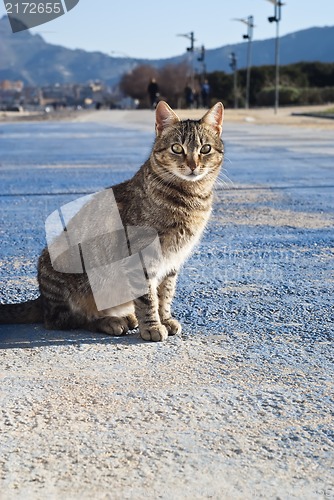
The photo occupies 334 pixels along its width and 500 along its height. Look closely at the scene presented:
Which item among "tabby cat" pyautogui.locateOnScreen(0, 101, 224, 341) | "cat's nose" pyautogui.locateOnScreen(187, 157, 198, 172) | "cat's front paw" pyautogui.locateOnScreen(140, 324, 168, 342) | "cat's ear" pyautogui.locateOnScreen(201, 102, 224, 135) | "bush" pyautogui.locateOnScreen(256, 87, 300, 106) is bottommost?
"bush" pyautogui.locateOnScreen(256, 87, 300, 106)

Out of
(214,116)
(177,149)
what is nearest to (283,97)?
(214,116)

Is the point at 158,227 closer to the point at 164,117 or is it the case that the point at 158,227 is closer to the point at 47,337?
the point at 164,117

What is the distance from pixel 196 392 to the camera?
116 inches

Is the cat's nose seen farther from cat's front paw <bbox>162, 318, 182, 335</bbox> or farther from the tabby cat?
cat's front paw <bbox>162, 318, 182, 335</bbox>

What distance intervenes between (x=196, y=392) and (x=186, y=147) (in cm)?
152

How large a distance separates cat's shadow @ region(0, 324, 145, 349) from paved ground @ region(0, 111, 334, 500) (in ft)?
0.05

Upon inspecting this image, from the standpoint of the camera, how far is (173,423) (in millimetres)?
2646

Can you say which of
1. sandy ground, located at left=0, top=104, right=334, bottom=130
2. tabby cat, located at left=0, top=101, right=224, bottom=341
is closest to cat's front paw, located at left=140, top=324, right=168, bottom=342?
tabby cat, located at left=0, top=101, right=224, bottom=341

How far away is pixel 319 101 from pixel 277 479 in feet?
207

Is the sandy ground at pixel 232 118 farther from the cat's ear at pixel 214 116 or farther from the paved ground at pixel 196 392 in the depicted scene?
the cat's ear at pixel 214 116

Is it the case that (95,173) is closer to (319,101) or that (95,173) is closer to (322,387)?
(322,387)

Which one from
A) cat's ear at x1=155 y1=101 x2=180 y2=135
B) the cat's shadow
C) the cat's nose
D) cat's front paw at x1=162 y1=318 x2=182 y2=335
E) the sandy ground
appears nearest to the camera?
the cat's shadow

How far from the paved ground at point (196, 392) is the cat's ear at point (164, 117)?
1.01m

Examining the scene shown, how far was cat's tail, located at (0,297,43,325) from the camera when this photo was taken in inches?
154
